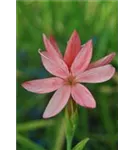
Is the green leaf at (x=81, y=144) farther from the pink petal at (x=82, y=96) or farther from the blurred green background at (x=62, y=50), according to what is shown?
the pink petal at (x=82, y=96)

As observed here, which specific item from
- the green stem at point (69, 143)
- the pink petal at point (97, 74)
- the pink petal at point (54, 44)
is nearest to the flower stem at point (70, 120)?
the green stem at point (69, 143)

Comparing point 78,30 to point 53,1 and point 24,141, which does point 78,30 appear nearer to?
point 53,1

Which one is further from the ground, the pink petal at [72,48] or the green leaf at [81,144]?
the pink petal at [72,48]

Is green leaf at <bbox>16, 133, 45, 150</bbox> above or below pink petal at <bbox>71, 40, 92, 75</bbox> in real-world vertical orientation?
below

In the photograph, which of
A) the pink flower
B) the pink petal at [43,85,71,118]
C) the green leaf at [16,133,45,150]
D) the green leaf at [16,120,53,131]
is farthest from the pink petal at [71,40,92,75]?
the green leaf at [16,133,45,150]

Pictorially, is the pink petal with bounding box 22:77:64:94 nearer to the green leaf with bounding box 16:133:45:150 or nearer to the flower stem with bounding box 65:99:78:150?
the flower stem with bounding box 65:99:78:150
